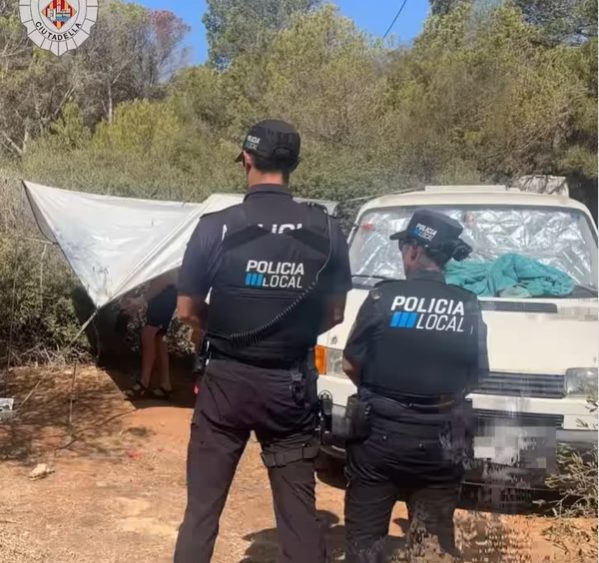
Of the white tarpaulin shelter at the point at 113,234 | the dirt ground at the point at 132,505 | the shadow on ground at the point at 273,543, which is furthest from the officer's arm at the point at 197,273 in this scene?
the white tarpaulin shelter at the point at 113,234

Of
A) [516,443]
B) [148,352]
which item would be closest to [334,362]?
[516,443]

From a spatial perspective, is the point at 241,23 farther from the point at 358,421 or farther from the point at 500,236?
the point at 358,421

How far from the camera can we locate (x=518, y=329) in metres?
4.82

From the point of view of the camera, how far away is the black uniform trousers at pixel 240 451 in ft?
10.1

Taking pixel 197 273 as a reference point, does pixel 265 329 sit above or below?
below

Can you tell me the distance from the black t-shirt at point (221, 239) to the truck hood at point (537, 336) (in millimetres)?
1831

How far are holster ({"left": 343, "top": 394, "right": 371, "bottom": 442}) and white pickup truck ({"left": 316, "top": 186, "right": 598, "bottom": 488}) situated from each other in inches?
1.8

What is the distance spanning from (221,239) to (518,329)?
2.35 metres

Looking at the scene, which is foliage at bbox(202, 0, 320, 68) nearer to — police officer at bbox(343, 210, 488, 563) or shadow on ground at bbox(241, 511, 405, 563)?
shadow on ground at bbox(241, 511, 405, 563)

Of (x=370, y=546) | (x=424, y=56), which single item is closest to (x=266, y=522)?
(x=370, y=546)

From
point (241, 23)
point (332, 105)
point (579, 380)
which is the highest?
point (241, 23)

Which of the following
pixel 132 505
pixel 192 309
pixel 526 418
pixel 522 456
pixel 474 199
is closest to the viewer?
pixel 192 309

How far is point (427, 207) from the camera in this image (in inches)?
243

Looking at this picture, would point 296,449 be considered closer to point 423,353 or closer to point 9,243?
point 423,353
